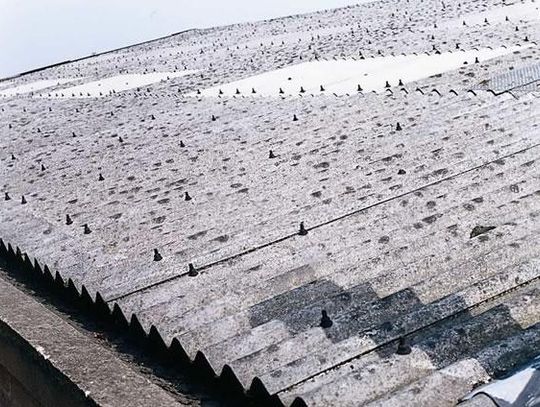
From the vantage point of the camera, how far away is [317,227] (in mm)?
4914

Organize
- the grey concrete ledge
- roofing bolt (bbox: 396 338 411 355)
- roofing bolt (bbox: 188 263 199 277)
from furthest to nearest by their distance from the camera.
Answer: roofing bolt (bbox: 188 263 199 277)
the grey concrete ledge
roofing bolt (bbox: 396 338 411 355)

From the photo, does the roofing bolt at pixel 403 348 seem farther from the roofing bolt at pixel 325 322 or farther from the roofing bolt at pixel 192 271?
the roofing bolt at pixel 192 271

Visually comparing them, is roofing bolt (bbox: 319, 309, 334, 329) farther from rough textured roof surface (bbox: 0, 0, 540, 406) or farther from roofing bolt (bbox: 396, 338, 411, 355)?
roofing bolt (bbox: 396, 338, 411, 355)

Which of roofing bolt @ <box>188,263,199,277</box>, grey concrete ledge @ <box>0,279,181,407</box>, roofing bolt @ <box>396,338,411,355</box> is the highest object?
roofing bolt @ <box>188,263,199,277</box>

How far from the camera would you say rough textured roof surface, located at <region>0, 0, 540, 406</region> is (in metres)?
3.36

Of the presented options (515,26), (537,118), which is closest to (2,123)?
(515,26)

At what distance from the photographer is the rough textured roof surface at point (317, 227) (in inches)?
132

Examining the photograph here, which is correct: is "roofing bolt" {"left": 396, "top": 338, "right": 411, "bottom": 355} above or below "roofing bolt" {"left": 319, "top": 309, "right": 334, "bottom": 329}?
below

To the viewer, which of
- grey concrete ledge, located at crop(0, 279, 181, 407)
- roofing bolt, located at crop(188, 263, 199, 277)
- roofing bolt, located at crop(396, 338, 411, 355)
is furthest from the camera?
roofing bolt, located at crop(188, 263, 199, 277)

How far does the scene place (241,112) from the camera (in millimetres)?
9203

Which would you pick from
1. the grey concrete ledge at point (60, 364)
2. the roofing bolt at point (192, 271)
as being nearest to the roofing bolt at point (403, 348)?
the grey concrete ledge at point (60, 364)

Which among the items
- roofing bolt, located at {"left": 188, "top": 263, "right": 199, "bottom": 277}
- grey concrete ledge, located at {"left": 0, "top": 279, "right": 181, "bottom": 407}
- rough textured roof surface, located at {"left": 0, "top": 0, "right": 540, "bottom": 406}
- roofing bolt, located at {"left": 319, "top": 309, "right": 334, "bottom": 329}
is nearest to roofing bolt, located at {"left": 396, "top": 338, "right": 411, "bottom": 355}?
rough textured roof surface, located at {"left": 0, "top": 0, "right": 540, "bottom": 406}

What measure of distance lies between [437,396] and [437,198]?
2192mm

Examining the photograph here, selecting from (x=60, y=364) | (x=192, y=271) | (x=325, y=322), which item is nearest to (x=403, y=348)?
(x=325, y=322)
